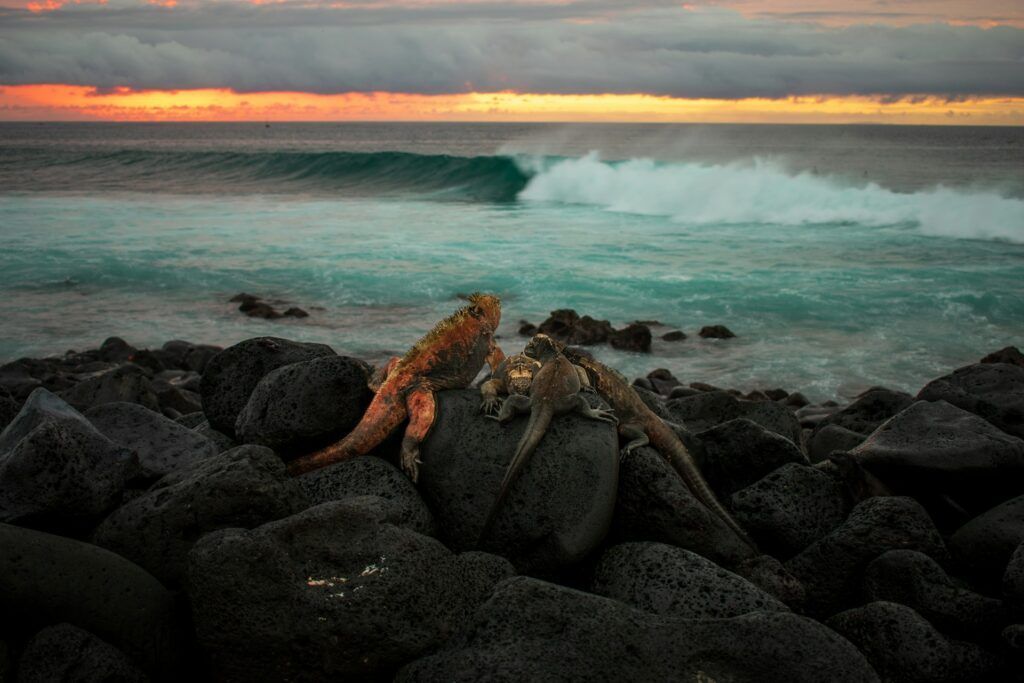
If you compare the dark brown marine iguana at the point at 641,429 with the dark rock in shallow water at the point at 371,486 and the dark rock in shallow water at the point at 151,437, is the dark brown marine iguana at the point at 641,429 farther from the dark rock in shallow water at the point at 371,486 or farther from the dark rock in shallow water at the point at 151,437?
the dark rock in shallow water at the point at 151,437

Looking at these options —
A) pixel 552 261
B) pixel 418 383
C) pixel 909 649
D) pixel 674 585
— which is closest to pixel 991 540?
pixel 909 649

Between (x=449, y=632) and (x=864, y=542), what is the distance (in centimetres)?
231

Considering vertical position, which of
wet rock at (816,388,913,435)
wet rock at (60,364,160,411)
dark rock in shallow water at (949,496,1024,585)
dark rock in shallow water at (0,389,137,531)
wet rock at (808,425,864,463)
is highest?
dark rock in shallow water at (0,389,137,531)

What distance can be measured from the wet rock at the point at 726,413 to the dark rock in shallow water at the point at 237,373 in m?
2.82

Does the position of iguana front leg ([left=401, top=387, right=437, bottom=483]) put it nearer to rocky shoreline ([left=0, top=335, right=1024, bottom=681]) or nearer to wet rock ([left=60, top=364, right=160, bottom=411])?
rocky shoreline ([left=0, top=335, right=1024, bottom=681])

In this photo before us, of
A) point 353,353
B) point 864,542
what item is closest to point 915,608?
point 864,542

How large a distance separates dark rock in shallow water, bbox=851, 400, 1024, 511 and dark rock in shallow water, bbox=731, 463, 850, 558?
1.01ft

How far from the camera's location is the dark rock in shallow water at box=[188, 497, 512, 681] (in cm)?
368

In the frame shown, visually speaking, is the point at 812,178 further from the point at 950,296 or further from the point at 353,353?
the point at 353,353

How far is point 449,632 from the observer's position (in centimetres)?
388

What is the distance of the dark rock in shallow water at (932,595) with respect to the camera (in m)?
4.41

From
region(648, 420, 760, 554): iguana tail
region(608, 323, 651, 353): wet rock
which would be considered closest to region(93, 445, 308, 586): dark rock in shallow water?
region(648, 420, 760, 554): iguana tail

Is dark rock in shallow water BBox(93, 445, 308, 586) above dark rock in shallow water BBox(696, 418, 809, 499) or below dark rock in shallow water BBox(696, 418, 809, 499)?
above

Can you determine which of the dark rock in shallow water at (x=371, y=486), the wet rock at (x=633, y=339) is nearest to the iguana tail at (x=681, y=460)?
the dark rock in shallow water at (x=371, y=486)
